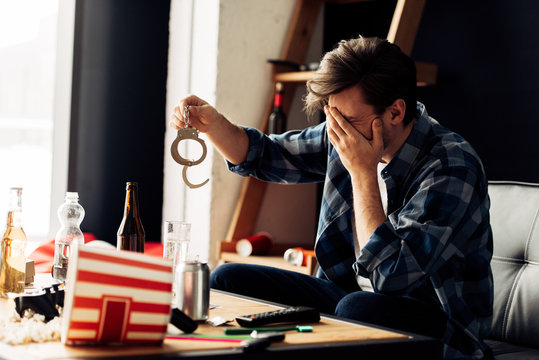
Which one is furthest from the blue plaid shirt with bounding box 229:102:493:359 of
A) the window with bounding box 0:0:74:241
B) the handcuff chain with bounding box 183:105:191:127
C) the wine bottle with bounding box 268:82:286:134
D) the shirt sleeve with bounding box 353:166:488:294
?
the window with bounding box 0:0:74:241

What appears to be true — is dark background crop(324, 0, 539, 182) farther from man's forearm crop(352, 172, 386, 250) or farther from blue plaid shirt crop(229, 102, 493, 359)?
man's forearm crop(352, 172, 386, 250)

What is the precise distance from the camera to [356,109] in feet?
6.20

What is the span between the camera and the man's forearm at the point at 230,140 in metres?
2.12

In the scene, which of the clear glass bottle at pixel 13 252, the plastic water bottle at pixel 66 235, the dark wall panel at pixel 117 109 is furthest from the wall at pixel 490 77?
the clear glass bottle at pixel 13 252

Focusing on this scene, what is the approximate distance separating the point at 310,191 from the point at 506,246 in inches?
59.9

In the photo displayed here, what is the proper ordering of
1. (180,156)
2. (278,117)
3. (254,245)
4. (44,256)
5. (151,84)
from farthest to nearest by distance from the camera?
1. (151,84)
2. (278,117)
3. (254,245)
4. (44,256)
5. (180,156)

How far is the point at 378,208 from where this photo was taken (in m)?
1.77

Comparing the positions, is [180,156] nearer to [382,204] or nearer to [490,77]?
[382,204]

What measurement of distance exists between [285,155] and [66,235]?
31.4 inches

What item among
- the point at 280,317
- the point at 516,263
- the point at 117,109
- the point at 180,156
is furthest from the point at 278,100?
the point at 280,317

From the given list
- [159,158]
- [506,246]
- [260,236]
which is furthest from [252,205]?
[506,246]

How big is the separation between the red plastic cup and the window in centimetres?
97

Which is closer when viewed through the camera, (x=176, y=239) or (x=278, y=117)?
(x=176, y=239)

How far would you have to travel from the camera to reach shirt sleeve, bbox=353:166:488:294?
1.62m
